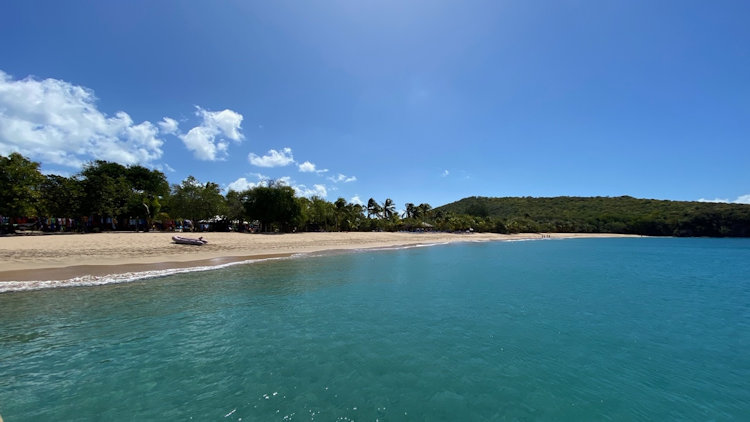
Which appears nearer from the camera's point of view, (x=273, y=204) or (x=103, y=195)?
(x=103, y=195)

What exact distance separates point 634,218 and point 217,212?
491ft

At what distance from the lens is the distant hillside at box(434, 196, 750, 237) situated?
11165cm

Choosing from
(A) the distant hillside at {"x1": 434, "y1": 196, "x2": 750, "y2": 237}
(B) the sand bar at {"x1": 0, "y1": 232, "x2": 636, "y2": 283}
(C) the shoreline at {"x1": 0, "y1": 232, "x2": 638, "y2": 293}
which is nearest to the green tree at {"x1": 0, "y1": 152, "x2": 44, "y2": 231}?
(B) the sand bar at {"x1": 0, "y1": 232, "x2": 636, "y2": 283}

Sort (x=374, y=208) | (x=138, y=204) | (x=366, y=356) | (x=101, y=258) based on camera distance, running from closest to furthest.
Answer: (x=366, y=356) → (x=101, y=258) → (x=138, y=204) → (x=374, y=208)

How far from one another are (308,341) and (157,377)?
3.51 metres

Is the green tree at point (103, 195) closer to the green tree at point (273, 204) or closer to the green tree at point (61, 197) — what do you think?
the green tree at point (61, 197)

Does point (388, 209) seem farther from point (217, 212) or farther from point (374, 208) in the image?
point (217, 212)

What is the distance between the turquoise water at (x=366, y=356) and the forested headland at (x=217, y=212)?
36.8 meters

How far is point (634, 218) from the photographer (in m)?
122

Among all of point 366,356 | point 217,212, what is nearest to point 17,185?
point 217,212

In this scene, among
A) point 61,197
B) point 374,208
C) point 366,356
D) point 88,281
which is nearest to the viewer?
point 366,356

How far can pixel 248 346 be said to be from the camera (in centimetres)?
830

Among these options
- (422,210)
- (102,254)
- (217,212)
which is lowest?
(102,254)

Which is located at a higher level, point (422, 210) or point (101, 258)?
point (422, 210)
